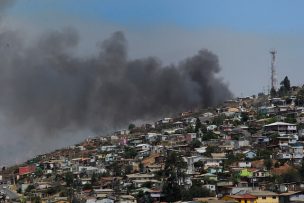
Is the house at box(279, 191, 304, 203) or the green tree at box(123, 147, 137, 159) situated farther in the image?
the green tree at box(123, 147, 137, 159)

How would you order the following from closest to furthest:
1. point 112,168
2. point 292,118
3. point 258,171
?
point 258,171
point 112,168
point 292,118

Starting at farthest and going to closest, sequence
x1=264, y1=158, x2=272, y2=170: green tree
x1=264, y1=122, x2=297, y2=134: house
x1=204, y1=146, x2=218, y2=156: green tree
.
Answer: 1. x1=264, y1=122, x2=297, y2=134: house
2. x1=204, y1=146, x2=218, y2=156: green tree
3. x1=264, y1=158, x2=272, y2=170: green tree

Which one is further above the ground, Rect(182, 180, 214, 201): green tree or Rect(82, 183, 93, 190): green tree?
Rect(82, 183, 93, 190): green tree

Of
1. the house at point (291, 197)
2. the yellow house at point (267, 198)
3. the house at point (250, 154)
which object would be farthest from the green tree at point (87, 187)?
the house at point (291, 197)

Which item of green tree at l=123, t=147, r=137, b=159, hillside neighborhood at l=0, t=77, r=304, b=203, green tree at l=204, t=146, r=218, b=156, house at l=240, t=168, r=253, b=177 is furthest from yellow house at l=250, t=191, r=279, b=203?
green tree at l=123, t=147, r=137, b=159

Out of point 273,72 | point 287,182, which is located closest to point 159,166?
point 287,182

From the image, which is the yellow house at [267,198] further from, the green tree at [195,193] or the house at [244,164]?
the house at [244,164]

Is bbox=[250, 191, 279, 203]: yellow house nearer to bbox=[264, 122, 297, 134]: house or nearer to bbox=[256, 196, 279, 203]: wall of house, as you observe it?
bbox=[256, 196, 279, 203]: wall of house

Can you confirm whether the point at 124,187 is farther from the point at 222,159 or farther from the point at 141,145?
the point at 141,145
